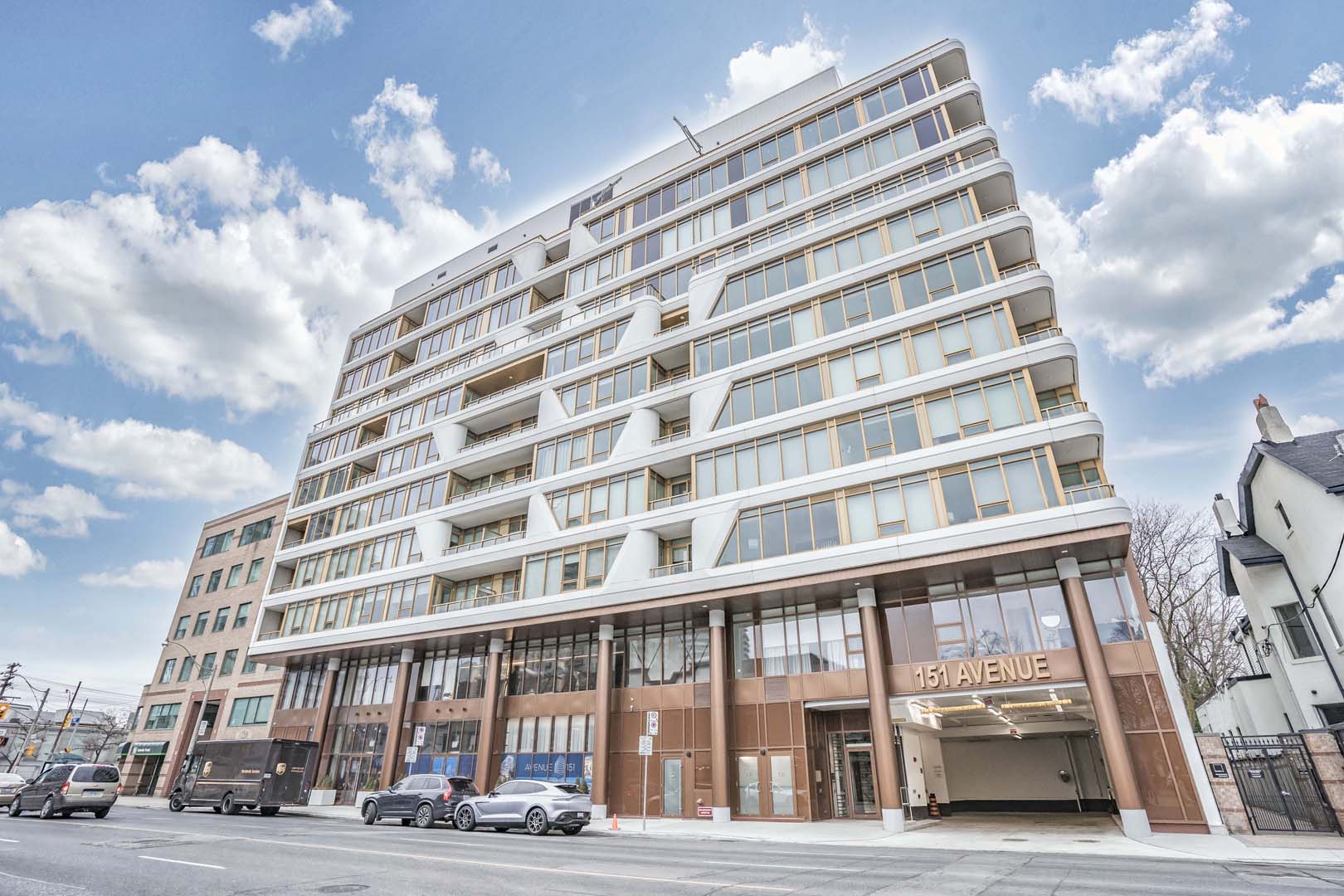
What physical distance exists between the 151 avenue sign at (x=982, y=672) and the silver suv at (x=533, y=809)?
1192 cm

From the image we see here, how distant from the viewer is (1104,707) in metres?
20.0

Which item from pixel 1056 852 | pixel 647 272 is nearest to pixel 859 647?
pixel 1056 852

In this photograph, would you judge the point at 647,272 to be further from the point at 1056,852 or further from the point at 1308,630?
the point at 1308,630

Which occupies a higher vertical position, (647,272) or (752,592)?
(647,272)

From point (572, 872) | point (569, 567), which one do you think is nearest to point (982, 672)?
point (572, 872)

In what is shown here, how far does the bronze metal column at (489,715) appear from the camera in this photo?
3084 centimetres

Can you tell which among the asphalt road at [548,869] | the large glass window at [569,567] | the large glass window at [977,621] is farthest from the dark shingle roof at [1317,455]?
the large glass window at [569,567]

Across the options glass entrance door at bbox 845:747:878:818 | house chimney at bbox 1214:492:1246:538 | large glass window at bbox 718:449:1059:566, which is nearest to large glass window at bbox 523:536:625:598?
large glass window at bbox 718:449:1059:566

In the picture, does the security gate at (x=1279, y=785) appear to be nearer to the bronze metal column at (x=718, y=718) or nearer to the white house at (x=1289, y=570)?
the white house at (x=1289, y=570)

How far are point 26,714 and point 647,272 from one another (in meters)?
112

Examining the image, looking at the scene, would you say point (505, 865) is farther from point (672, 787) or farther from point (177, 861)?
point (672, 787)

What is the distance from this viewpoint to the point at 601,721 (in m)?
28.1

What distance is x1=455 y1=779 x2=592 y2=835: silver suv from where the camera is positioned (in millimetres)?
20562

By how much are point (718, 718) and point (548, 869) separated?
14522 millimetres
